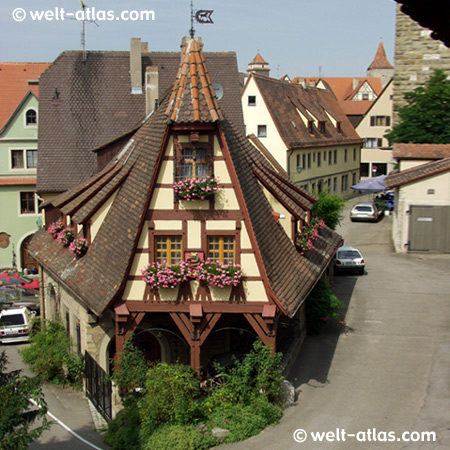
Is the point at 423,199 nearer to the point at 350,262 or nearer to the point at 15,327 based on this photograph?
the point at 350,262

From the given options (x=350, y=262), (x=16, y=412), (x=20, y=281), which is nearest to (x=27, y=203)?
(x=20, y=281)

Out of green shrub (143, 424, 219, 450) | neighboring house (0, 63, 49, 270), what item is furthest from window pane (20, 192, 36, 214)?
green shrub (143, 424, 219, 450)

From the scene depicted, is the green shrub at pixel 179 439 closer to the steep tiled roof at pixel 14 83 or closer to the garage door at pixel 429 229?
the garage door at pixel 429 229

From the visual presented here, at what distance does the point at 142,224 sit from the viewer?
17.4 m

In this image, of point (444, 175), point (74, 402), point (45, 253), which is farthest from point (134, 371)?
point (444, 175)

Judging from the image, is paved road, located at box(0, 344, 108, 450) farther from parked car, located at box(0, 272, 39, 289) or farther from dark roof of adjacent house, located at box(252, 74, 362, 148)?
dark roof of adjacent house, located at box(252, 74, 362, 148)

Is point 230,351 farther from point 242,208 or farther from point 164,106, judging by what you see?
point 164,106

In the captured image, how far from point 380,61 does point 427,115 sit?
339 feet

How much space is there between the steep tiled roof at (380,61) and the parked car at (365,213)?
93.2 m

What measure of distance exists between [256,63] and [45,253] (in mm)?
106471

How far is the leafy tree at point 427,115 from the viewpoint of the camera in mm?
34875

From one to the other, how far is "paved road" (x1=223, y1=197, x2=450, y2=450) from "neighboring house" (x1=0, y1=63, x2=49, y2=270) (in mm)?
21882

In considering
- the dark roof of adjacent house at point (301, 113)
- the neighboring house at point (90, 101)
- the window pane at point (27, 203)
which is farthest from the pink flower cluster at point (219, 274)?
the dark roof of adjacent house at point (301, 113)

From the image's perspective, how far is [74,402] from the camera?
20.2 meters
